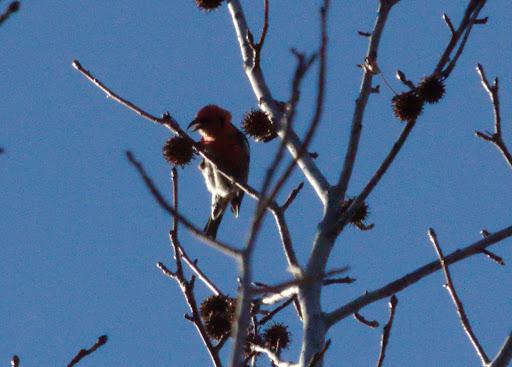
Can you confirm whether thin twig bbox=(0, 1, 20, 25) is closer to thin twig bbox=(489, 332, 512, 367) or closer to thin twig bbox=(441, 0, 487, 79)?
thin twig bbox=(489, 332, 512, 367)

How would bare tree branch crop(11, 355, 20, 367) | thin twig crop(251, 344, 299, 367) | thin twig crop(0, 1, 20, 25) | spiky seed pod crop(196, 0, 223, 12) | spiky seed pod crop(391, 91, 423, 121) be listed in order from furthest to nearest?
1. spiky seed pod crop(196, 0, 223, 12)
2. spiky seed pod crop(391, 91, 423, 121)
3. thin twig crop(251, 344, 299, 367)
4. bare tree branch crop(11, 355, 20, 367)
5. thin twig crop(0, 1, 20, 25)

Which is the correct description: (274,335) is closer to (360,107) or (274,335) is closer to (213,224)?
(360,107)

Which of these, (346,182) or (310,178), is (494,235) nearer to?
(346,182)

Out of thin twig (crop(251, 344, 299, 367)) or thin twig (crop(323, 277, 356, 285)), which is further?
thin twig (crop(323, 277, 356, 285))

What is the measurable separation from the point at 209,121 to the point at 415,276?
4.28 meters

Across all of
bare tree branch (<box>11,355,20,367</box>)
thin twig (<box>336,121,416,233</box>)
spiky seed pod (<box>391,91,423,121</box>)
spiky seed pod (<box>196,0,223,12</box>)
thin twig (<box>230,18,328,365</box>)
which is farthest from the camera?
spiky seed pod (<box>196,0,223,12</box>)

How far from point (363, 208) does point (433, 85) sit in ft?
2.94

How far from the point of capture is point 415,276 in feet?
10.9

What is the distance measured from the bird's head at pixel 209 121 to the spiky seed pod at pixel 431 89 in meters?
3.56

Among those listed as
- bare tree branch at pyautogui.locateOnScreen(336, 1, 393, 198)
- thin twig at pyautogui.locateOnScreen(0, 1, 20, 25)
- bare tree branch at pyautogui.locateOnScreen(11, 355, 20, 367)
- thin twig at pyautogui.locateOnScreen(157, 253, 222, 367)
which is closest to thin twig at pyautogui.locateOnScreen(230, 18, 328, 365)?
thin twig at pyautogui.locateOnScreen(0, 1, 20, 25)

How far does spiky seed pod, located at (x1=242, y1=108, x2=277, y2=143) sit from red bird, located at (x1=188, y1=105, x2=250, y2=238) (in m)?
2.61

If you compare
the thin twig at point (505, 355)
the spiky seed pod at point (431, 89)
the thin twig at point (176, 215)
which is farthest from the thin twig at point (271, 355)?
the thin twig at point (176, 215)

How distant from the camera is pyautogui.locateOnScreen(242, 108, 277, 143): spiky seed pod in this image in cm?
455

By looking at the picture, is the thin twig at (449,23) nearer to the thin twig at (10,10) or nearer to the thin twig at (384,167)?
the thin twig at (384,167)
